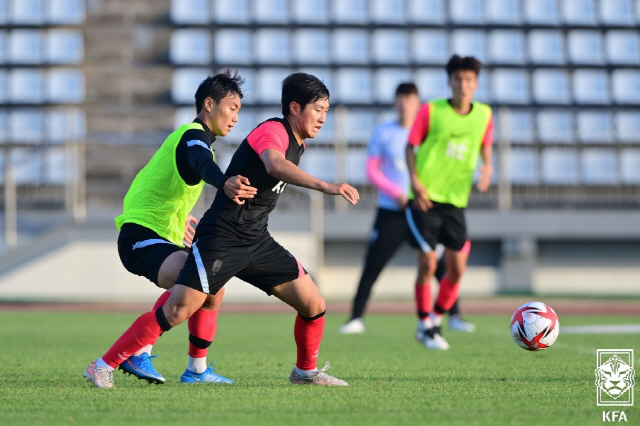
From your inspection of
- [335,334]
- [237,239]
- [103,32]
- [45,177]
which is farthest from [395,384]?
[103,32]

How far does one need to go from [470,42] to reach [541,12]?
2.35 metres

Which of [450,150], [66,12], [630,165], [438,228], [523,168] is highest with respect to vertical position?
[66,12]

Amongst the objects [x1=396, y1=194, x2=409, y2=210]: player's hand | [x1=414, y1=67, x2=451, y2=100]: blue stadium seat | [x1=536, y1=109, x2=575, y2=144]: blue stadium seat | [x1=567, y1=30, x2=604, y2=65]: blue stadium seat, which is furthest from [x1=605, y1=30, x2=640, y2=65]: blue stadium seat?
[x1=396, y1=194, x2=409, y2=210]: player's hand

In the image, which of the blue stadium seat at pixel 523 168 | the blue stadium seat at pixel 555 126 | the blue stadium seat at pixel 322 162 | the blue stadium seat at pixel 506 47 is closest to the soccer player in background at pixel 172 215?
the blue stadium seat at pixel 322 162

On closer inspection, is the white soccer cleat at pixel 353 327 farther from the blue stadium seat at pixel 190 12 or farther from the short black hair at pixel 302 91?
the blue stadium seat at pixel 190 12

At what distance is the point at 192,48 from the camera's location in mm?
23484

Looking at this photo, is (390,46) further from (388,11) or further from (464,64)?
(464,64)

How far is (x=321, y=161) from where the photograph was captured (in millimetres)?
17844

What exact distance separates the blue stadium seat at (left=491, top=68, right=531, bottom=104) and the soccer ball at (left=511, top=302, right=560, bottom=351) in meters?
18.9

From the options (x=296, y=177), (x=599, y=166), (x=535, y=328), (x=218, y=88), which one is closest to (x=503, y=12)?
(x=599, y=166)

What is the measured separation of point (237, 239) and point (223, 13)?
20.3 metres

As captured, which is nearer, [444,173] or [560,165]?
[444,173]

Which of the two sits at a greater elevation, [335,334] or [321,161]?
[321,161]

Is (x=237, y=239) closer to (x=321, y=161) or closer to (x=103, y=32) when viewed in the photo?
(x=321, y=161)
